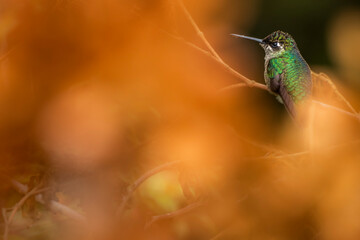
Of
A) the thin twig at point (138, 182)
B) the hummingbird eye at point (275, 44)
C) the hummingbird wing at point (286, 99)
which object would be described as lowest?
the thin twig at point (138, 182)

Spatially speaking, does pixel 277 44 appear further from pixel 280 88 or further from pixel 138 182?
pixel 138 182

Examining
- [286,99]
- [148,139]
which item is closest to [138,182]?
[148,139]

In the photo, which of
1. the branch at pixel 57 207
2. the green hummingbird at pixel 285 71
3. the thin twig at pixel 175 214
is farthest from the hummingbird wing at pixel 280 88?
the branch at pixel 57 207

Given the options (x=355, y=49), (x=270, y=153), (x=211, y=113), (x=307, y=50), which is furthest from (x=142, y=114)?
(x=307, y=50)

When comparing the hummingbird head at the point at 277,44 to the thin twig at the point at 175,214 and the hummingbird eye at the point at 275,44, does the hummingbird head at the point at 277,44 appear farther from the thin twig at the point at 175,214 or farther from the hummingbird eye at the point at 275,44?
the thin twig at the point at 175,214

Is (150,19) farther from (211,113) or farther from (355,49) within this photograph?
(355,49)
